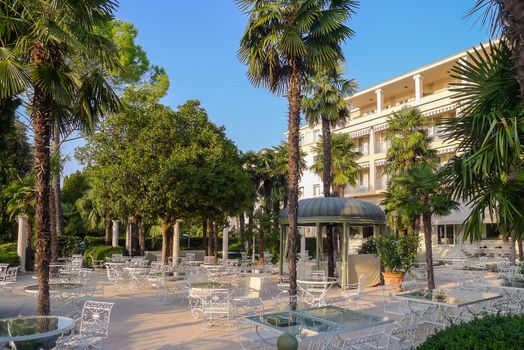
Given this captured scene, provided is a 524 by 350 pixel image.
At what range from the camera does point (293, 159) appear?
36.9 feet

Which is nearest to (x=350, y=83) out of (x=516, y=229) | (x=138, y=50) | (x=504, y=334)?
(x=138, y=50)

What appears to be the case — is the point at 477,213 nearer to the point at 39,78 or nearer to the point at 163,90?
the point at 39,78

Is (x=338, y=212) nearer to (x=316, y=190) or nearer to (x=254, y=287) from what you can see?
(x=254, y=287)

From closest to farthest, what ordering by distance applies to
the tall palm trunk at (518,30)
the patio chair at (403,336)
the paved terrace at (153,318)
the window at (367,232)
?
the tall palm trunk at (518,30) < the patio chair at (403,336) < the paved terrace at (153,318) < the window at (367,232)

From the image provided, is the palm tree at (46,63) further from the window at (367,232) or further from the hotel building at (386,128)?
the window at (367,232)

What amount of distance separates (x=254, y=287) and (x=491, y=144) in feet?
22.9

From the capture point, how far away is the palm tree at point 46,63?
7.94 meters

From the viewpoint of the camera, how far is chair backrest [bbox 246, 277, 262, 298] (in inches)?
441

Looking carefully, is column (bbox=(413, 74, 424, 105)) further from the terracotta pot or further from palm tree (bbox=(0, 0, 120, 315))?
palm tree (bbox=(0, 0, 120, 315))

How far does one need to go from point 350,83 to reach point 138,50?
13928mm

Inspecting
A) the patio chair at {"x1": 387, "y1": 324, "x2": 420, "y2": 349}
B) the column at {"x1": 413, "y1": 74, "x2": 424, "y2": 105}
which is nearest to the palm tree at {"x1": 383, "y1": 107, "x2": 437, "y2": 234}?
the column at {"x1": 413, "y1": 74, "x2": 424, "y2": 105}

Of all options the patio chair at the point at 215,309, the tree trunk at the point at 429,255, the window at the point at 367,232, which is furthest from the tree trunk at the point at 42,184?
the window at the point at 367,232

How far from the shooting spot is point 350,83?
2288cm

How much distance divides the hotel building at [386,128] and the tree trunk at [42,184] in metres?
26.9
